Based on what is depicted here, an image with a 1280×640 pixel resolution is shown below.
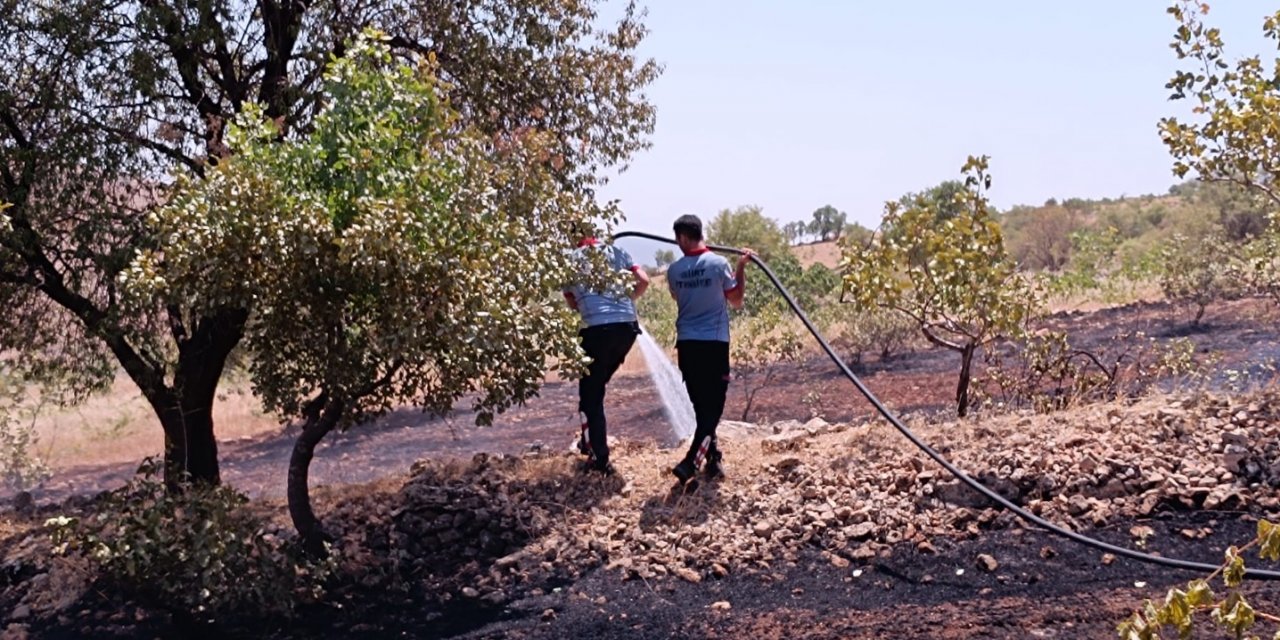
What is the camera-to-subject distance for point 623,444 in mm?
9703

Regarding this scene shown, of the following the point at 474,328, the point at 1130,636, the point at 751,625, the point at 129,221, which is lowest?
the point at 751,625

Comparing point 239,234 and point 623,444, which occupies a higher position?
point 239,234

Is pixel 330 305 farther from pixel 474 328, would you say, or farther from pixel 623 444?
pixel 623 444

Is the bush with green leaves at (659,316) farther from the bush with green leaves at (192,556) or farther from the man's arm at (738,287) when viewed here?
the bush with green leaves at (192,556)

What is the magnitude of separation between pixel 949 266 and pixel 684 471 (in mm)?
2165

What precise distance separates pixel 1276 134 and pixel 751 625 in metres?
4.37

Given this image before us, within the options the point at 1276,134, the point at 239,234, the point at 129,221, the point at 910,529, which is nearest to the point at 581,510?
the point at 910,529

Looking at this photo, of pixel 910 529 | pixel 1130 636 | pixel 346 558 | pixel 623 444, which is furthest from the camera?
pixel 623 444

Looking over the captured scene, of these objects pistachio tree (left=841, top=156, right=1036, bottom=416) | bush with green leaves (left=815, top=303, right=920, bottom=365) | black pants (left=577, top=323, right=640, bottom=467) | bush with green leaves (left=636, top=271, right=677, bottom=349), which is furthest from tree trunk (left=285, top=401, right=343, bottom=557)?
bush with green leaves (left=815, top=303, right=920, bottom=365)

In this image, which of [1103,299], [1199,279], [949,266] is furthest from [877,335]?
[949,266]

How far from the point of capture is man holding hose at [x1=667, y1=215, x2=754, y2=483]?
7.96 m

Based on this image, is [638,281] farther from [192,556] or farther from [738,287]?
[192,556]

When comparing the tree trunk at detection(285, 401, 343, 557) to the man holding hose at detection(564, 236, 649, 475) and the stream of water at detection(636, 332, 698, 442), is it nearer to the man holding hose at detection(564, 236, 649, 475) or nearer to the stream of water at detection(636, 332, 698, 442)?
the man holding hose at detection(564, 236, 649, 475)

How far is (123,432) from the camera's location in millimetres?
20016
